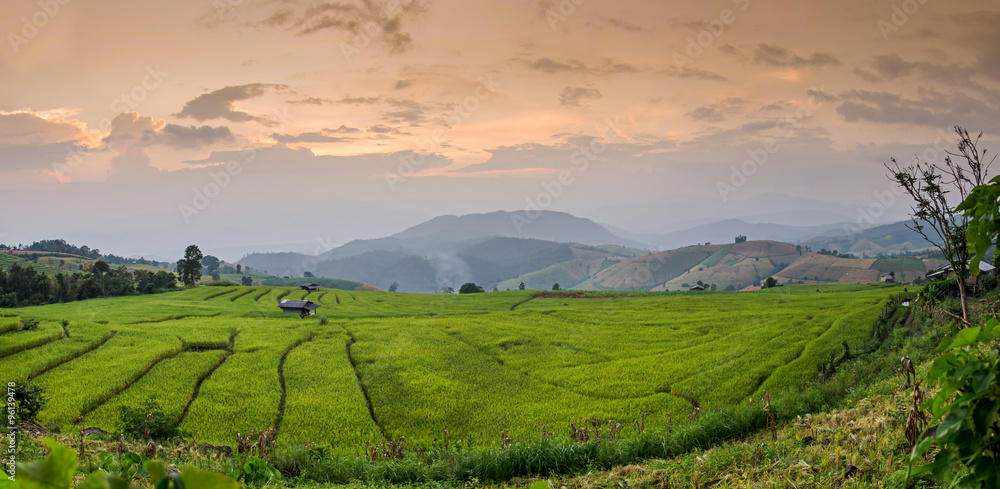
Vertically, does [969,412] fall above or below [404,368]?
above

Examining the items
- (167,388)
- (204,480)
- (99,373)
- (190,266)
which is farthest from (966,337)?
(190,266)

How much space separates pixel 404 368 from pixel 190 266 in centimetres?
5558

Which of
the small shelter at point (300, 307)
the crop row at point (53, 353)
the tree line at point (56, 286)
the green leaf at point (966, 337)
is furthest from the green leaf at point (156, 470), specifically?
the tree line at point (56, 286)

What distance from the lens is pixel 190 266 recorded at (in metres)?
63.4

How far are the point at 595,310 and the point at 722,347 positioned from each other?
1862 centimetres

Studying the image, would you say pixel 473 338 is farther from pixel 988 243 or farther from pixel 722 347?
pixel 988 243

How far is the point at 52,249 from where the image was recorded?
12044 cm

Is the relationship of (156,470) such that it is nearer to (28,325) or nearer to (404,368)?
(404,368)

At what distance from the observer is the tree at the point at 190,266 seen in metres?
63.1

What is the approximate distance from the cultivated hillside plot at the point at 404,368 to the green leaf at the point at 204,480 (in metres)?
12.5

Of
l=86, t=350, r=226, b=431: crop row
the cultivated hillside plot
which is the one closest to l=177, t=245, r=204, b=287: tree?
the cultivated hillside plot

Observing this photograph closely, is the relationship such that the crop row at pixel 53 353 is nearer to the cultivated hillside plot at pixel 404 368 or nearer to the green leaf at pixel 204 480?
the cultivated hillside plot at pixel 404 368

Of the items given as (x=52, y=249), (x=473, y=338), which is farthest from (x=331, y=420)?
(x=52, y=249)

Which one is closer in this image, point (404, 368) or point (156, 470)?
point (156, 470)
